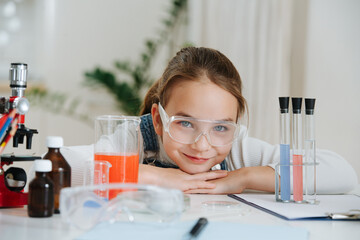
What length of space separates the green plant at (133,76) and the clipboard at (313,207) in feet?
7.63

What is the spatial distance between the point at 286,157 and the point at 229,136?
0.83 feet

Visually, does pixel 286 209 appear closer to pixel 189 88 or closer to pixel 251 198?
pixel 251 198

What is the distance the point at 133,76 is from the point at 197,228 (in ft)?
9.48

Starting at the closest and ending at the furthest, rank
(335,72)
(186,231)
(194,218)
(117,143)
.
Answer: (186,231) < (194,218) < (117,143) < (335,72)

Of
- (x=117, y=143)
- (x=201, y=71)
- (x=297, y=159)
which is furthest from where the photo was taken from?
(x=201, y=71)

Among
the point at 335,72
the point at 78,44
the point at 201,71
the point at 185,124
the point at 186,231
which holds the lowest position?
the point at 186,231

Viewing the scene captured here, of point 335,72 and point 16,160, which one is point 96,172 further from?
point 335,72

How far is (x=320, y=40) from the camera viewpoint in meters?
2.83

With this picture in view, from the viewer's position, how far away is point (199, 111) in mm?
1376

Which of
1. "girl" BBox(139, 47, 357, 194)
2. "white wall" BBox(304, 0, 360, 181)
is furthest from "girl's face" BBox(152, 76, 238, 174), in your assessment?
"white wall" BBox(304, 0, 360, 181)

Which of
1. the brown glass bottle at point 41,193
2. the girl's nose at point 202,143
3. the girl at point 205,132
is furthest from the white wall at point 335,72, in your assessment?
the brown glass bottle at point 41,193

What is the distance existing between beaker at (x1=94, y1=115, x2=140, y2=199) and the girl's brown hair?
0.46 m

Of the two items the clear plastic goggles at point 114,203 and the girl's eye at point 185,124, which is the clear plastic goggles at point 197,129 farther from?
the clear plastic goggles at point 114,203

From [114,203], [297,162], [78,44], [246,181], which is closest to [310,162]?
[297,162]
